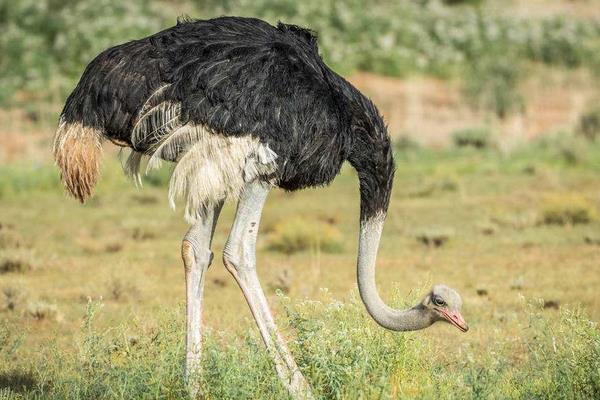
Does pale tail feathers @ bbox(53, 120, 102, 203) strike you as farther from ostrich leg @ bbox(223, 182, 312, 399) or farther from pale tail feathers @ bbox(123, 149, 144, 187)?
ostrich leg @ bbox(223, 182, 312, 399)

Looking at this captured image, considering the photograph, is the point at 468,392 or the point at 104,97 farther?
the point at 104,97

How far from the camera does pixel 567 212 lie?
523 inches

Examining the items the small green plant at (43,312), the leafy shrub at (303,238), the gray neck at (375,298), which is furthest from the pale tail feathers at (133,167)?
the leafy shrub at (303,238)

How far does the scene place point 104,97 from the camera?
604 centimetres

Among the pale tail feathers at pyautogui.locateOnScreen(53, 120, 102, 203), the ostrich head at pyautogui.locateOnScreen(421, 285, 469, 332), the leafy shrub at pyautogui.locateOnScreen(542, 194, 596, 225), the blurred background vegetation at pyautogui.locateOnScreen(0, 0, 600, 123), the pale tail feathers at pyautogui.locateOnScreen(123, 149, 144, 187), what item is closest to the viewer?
the ostrich head at pyautogui.locateOnScreen(421, 285, 469, 332)

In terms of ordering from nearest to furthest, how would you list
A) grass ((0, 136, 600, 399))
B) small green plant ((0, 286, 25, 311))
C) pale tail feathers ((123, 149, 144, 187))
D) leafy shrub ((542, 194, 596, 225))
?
grass ((0, 136, 600, 399)), pale tail feathers ((123, 149, 144, 187)), small green plant ((0, 286, 25, 311)), leafy shrub ((542, 194, 596, 225))

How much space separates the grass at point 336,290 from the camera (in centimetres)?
577

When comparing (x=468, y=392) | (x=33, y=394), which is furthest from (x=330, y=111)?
(x=33, y=394)

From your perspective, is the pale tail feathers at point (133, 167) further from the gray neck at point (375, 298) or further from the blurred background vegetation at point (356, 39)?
the blurred background vegetation at point (356, 39)

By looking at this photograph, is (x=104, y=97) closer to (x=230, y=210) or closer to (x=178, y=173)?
(x=178, y=173)

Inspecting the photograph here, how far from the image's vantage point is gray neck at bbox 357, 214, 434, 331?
18.5 feet

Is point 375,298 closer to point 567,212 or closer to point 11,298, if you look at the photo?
point 11,298

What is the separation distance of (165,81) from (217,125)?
0.36 m

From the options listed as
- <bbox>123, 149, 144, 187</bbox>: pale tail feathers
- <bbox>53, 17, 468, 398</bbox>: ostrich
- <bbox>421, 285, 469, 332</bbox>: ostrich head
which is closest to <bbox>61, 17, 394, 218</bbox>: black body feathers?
<bbox>53, 17, 468, 398</bbox>: ostrich
